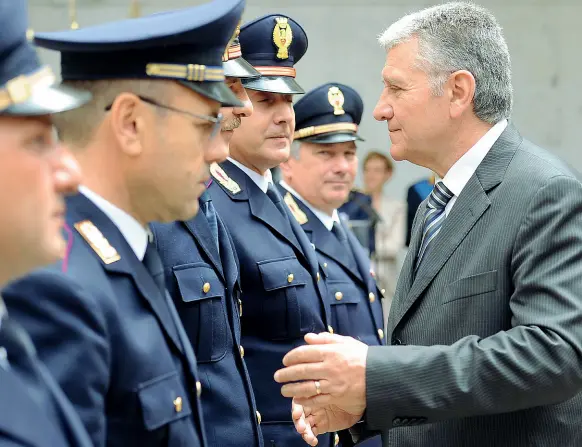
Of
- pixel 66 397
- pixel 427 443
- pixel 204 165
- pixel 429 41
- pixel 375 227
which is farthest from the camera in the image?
pixel 375 227

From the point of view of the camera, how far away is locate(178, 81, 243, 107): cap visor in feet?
5.30

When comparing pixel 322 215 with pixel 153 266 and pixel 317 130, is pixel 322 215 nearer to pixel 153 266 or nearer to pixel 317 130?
pixel 317 130

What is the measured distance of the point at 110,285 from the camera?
1512mm

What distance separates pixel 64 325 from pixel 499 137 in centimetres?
132

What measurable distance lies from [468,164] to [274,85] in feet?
2.83

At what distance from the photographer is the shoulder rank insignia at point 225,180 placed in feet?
9.12

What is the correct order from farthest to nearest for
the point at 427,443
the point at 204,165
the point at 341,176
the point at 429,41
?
1. the point at 341,176
2. the point at 429,41
3. the point at 427,443
4. the point at 204,165

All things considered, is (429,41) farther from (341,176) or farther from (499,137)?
(341,176)

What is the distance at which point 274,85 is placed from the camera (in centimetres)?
298

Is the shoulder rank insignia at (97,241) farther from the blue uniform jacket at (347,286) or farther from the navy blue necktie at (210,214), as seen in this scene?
the blue uniform jacket at (347,286)

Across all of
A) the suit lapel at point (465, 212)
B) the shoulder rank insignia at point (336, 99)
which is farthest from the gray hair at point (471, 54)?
the shoulder rank insignia at point (336, 99)

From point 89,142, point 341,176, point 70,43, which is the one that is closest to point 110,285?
point 89,142

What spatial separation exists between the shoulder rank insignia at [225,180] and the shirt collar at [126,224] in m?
1.14

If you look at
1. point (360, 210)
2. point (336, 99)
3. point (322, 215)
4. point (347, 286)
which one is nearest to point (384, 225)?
point (360, 210)
